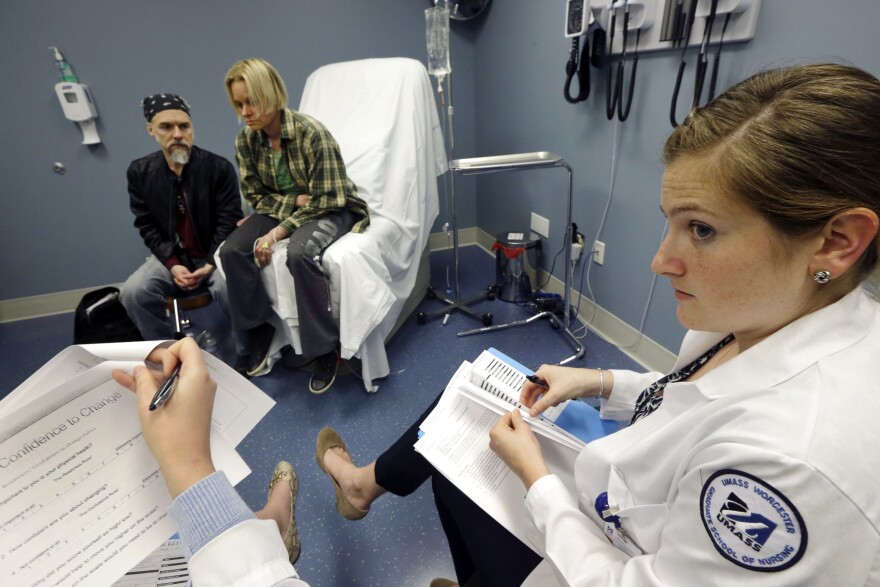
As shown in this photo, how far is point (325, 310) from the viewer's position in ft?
5.28

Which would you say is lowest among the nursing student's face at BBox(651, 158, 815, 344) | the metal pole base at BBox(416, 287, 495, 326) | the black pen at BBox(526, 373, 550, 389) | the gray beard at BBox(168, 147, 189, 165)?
the metal pole base at BBox(416, 287, 495, 326)

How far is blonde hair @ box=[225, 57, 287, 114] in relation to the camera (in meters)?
1.59

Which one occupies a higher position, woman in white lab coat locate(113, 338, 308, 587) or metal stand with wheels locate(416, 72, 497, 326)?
woman in white lab coat locate(113, 338, 308, 587)

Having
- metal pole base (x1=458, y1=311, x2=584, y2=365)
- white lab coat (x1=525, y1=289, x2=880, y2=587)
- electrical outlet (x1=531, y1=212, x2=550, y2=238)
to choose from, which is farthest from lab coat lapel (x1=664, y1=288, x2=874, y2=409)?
electrical outlet (x1=531, y1=212, x2=550, y2=238)

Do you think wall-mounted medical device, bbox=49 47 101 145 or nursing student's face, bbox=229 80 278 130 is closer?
nursing student's face, bbox=229 80 278 130

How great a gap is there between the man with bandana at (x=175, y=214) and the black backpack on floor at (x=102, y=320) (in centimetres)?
7

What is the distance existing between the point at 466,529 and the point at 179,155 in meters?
1.86

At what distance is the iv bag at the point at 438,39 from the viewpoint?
2137mm

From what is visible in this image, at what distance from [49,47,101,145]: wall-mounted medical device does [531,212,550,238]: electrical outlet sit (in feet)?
7.78

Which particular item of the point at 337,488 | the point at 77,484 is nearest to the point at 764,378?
the point at 77,484

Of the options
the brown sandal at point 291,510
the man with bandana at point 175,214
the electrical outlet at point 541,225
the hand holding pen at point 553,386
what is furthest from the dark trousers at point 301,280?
the electrical outlet at point 541,225

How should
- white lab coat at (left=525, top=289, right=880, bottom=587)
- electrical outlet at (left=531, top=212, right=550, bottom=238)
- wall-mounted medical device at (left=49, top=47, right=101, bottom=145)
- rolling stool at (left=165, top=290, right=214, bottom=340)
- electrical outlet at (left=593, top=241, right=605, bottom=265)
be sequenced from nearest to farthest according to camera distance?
white lab coat at (left=525, top=289, right=880, bottom=587) < rolling stool at (left=165, top=290, right=214, bottom=340) < electrical outlet at (left=593, top=241, right=605, bottom=265) < wall-mounted medical device at (left=49, top=47, right=101, bottom=145) < electrical outlet at (left=531, top=212, right=550, bottom=238)

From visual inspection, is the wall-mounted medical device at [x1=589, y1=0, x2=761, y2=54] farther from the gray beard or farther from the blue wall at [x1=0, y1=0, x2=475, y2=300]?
the gray beard

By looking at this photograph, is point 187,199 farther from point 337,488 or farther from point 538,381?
point 538,381
